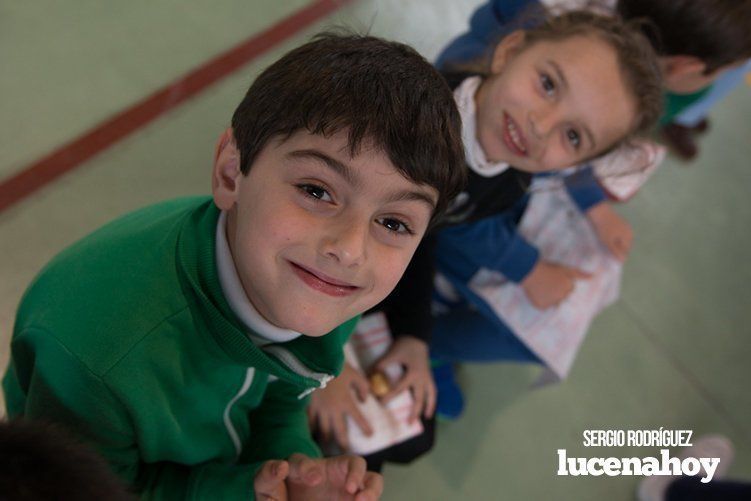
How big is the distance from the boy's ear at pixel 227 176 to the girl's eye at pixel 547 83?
54cm

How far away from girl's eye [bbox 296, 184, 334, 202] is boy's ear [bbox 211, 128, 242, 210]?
0.09 meters

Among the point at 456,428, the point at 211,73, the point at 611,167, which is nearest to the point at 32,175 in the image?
the point at 211,73

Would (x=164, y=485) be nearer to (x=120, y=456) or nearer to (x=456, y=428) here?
(x=120, y=456)

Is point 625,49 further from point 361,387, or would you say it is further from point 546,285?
point 361,387

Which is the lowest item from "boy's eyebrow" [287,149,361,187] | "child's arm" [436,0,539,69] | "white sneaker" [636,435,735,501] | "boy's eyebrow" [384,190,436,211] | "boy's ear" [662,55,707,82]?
"white sneaker" [636,435,735,501]

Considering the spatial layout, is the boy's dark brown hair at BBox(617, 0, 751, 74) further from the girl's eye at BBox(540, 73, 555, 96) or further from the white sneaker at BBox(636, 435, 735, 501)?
the white sneaker at BBox(636, 435, 735, 501)

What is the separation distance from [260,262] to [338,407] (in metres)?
0.46

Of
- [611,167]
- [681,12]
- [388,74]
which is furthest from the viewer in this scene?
[611,167]

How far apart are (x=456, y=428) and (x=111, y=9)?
1328 mm

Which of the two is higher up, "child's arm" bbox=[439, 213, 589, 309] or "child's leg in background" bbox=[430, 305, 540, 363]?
"child's arm" bbox=[439, 213, 589, 309]

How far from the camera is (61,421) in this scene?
2.02ft

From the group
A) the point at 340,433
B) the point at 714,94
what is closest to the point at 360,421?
the point at 340,433

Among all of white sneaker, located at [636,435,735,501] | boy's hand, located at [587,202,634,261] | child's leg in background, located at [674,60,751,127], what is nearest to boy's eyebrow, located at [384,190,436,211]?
boy's hand, located at [587,202,634,261]

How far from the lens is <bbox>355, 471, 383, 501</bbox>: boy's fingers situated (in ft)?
2.33
